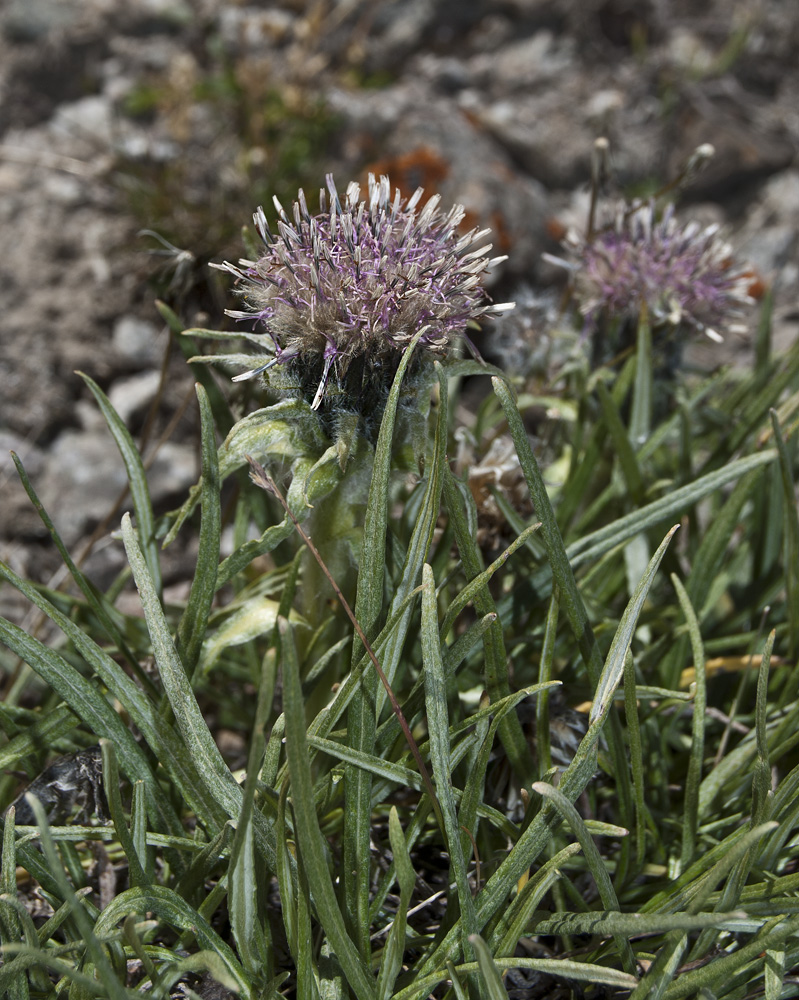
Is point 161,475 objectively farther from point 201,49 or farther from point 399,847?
point 201,49

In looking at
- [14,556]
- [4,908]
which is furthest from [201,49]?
[4,908]

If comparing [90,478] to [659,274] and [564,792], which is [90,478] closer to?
[659,274]

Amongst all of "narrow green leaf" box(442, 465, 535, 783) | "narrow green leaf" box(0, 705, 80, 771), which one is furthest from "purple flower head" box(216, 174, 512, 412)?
"narrow green leaf" box(0, 705, 80, 771)

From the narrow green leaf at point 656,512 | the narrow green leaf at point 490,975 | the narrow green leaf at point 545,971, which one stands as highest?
the narrow green leaf at point 656,512

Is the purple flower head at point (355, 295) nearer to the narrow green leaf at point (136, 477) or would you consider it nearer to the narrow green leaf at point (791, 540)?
the narrow green leaf at point (136, 477)

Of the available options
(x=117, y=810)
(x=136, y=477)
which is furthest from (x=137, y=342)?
(x=117, y=810)

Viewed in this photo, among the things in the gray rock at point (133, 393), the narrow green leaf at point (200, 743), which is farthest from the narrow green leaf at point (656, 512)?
the gray rock at point (133, 393)
